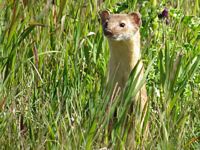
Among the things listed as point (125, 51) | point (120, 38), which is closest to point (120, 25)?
point (120, 38)

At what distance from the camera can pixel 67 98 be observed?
16.5 ft

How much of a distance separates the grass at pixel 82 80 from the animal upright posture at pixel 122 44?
3.6 inches

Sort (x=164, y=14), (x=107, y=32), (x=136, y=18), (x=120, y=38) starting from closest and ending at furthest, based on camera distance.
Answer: (x=107, y=32) < (x=120, y=38) < (x=136, y=18) < (x=164, y=14)

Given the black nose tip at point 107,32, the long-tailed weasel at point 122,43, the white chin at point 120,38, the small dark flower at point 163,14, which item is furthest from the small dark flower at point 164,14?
the black nose tip at point 107,32

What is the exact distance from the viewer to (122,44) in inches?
212

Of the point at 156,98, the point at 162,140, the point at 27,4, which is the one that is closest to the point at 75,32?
the point at 27,4

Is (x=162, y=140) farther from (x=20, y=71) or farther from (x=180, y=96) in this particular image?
(x=20, y=71)

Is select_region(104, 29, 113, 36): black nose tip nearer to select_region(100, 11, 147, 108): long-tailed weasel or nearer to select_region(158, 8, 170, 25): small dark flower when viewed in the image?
select_region(100, 11, 147, 108): long-tailed weasel

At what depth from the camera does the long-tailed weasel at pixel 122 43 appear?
206 inches

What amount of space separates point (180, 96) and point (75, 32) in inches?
32.2

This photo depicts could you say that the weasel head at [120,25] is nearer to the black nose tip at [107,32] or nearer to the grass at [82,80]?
the black nose tip at [107,32]

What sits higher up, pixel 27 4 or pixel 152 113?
pixel 27 4

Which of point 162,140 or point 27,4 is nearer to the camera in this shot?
point 162,140

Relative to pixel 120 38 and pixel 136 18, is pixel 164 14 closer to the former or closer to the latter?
pixel 136 18
